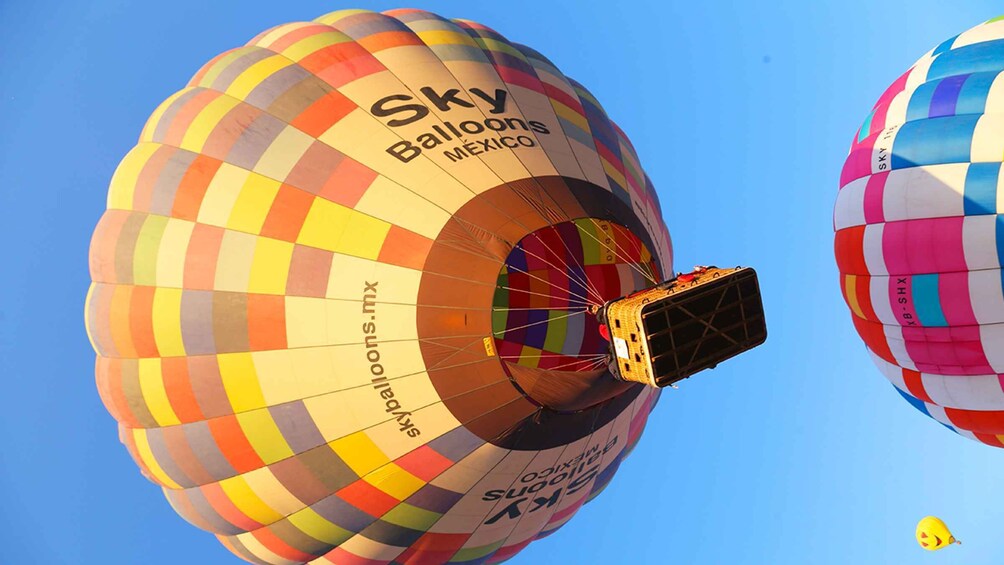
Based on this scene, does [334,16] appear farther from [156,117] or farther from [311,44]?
[156,117]

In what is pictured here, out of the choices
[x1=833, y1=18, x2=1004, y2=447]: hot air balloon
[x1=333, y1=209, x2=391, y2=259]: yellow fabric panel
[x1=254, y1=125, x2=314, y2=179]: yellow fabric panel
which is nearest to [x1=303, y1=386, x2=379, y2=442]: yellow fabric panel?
[x1=333, y1=209, x2=391, y2=259]: yellow fabric panel

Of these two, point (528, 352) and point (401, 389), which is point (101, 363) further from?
point (528, 352)

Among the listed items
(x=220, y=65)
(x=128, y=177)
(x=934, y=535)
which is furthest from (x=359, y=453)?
(x=934, y=535)

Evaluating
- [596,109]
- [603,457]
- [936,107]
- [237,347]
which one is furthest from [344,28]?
[936,107]

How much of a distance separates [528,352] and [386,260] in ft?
4.91

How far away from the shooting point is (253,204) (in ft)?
→ 24.4

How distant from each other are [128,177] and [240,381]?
304 cm

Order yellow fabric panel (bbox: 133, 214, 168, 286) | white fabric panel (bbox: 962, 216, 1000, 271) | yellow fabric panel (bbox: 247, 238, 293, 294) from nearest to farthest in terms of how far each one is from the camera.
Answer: yellow fabric panel (bbox: 247, 238, 293, 294), yellow fabric panel (bbox: 133, 214, 168, 286), white fabric panel (bbox: 962, 216, 1000, 271)

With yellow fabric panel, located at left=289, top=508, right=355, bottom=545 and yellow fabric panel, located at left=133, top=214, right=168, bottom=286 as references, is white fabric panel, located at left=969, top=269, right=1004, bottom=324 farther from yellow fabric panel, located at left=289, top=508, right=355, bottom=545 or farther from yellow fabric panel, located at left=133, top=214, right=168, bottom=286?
yellow fabric panel, located at left=133, top=214, right=168, bottom=286

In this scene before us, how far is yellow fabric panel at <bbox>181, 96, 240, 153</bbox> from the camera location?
321 inches

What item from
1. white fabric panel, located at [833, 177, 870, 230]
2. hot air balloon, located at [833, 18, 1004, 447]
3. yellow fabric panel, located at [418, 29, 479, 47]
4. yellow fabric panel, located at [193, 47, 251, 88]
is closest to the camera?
yellow fabric panel, located at [418, 29, 479, 47]

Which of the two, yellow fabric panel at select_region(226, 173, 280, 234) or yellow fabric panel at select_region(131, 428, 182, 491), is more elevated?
yellow fabric panel at select_region(226, 173, 280, 234)

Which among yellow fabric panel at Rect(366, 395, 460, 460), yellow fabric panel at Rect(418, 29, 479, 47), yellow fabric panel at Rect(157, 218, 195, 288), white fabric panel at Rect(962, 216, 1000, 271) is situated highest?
yellow fabric panel at Rect(418, 29, 479, 47)

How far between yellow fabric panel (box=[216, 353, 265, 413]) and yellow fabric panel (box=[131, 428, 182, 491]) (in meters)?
1.98
